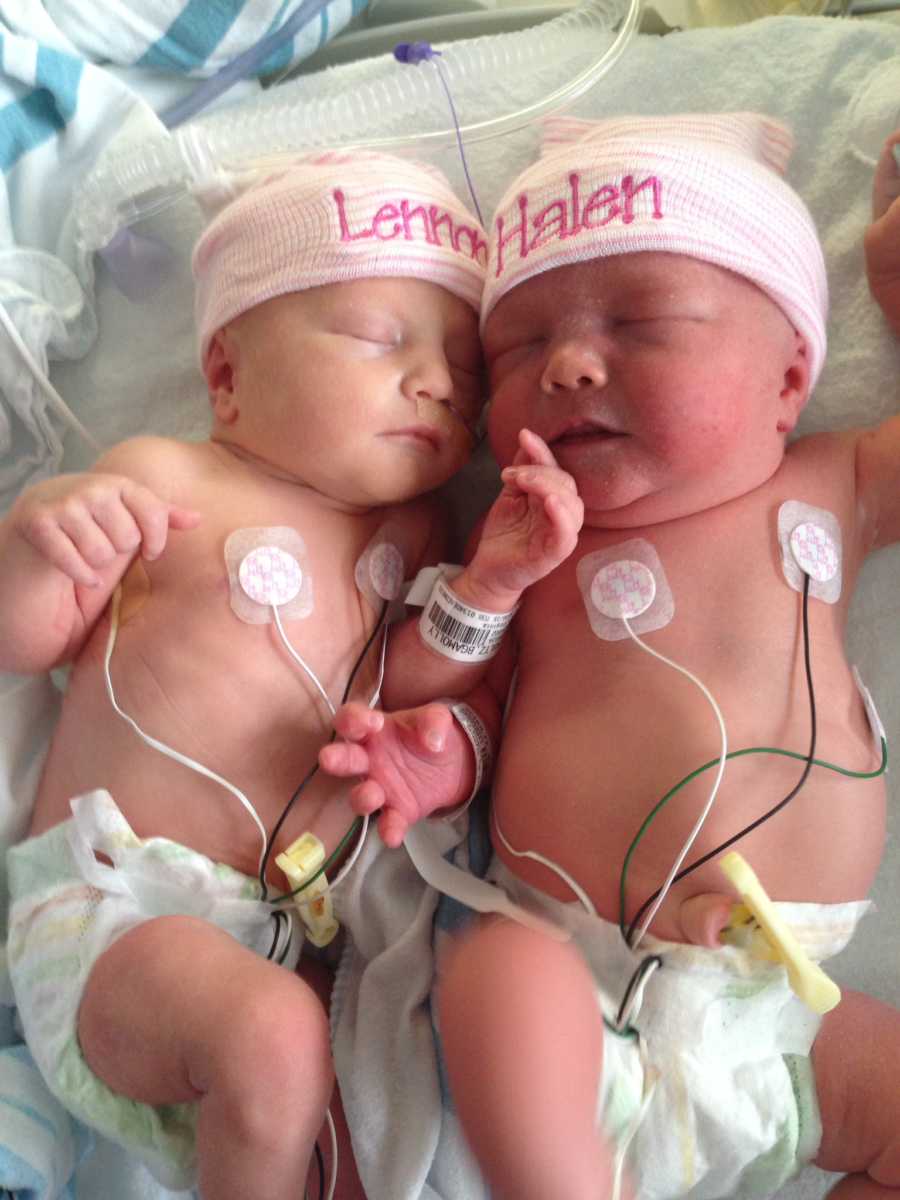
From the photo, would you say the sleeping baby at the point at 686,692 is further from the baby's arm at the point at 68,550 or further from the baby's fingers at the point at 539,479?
the baby's arm at the point at 68,550

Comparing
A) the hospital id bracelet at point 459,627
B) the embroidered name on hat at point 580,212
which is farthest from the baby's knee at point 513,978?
the embroidered name on hat at point 580,212

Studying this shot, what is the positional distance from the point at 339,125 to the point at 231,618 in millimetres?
798

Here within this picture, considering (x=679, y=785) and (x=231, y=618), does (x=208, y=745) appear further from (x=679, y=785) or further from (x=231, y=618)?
(x=679, y=785)

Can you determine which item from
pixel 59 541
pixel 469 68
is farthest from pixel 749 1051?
pixel 469 68

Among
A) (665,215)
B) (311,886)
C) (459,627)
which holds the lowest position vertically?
(311,886)

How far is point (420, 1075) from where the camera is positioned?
112cm

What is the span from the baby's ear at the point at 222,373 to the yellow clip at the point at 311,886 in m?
0.55

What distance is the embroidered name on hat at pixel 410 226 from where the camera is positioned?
127 cm

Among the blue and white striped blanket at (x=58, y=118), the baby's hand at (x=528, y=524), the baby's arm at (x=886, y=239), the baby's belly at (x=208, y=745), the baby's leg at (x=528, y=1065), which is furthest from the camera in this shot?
the blue and white striped blanket at (x=58, y=118)

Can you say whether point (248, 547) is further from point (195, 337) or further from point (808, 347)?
point (808, 347)

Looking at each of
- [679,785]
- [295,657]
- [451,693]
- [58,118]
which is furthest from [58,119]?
[679,785]

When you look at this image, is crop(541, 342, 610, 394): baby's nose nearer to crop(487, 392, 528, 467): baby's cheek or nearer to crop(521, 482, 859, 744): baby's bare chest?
crop(487, 392, 528, 467): baby's cheek

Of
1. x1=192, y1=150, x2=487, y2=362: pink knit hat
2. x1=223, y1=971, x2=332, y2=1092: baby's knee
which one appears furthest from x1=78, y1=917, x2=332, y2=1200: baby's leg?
x1=192, y1=150, x2=487, y2=362: pink knit hat

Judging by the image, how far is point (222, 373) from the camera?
1.38 metres
